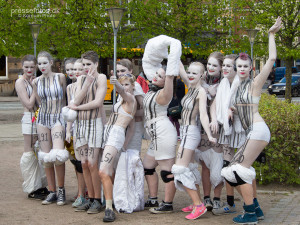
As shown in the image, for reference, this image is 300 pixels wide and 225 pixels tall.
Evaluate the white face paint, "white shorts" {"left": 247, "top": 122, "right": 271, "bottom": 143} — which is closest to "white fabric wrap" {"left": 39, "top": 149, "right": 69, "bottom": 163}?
the white face paint

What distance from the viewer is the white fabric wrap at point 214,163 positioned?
6418 millimetres

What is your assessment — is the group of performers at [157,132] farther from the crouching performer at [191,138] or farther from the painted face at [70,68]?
the painted face at [70,68]

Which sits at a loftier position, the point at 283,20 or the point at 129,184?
the point at 283,20

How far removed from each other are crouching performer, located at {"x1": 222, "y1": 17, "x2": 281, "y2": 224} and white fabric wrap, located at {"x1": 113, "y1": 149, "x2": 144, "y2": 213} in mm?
1246

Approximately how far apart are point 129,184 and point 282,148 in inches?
96.0

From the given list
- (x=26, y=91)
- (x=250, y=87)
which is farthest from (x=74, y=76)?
(x=250, y=87)

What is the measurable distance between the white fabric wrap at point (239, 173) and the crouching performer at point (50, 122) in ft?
7.32

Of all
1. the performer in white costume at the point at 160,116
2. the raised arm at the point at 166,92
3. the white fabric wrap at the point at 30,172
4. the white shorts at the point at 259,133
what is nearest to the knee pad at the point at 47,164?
the white fabric wrap at the point at 30,172

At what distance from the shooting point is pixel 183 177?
6.19 m

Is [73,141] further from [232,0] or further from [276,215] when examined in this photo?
[232,0]

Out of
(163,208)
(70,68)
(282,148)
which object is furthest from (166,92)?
(282,148)

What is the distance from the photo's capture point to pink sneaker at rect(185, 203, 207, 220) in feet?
20.3

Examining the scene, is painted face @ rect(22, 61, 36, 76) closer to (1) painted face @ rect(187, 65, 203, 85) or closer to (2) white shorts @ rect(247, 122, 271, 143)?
(1) painted face @ rect(187, 65, 203, 85)

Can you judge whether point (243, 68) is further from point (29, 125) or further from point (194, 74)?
point (29, 125)
